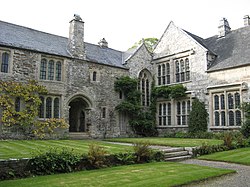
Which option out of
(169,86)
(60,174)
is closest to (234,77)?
(169,86)

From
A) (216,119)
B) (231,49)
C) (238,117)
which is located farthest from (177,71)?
(238,117)

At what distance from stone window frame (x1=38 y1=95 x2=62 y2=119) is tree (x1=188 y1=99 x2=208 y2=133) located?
1104 cm

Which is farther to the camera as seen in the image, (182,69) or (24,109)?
(182,69)

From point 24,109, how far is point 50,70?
3816mm

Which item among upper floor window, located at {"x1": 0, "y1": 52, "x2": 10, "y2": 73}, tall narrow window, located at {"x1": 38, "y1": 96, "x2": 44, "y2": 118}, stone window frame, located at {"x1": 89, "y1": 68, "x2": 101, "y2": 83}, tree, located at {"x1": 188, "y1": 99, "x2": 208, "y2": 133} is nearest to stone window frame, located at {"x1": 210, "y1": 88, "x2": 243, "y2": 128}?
tree, located at {"x1": 188, "y1": 99, "x2": 208, "y2": 133}

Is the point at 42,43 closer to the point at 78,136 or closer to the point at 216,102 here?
the point at 78,136

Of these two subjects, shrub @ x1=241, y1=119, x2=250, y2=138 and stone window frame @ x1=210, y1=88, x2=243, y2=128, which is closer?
shrub @ x1=241, y1=119, x2=250, y2=138

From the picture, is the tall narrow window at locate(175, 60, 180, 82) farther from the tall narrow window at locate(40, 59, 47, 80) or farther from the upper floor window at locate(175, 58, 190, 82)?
the tall narrow window at locate(40, 59, 47, 80)

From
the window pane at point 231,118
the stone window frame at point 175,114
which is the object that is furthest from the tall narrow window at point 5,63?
the window pane at point 231,118

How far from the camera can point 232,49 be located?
22016mm

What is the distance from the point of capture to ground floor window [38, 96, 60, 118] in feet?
62.3

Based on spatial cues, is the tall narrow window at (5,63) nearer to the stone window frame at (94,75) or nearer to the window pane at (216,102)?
the stone window frame at (94,75)

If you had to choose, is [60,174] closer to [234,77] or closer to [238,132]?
[238,132]

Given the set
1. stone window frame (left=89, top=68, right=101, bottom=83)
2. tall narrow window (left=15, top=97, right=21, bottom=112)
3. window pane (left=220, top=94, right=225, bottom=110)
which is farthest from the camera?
Result: stone window frame (left=89, top=68, right=101, bottom=83)
